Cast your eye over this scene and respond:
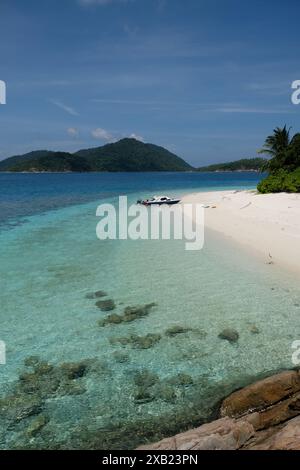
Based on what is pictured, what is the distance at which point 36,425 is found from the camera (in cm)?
744

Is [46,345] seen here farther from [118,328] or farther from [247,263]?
[247,263]

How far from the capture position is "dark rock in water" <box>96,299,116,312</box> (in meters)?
13.5

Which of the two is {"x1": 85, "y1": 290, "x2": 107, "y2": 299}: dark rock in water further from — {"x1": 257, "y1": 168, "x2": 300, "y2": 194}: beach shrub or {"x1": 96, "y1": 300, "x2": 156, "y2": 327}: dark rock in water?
{"x1": 257, "y1": 168, "x2": 300, "y2": 194}: beach shrub

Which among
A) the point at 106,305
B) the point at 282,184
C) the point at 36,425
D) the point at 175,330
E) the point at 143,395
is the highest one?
the point at 282,184

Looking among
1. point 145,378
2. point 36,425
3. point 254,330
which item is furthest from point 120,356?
point 254,330

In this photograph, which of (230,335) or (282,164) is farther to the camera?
(282,164)

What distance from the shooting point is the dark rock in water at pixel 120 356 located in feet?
32.4

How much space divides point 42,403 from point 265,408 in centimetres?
483

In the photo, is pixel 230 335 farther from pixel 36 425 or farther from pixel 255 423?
pixel 36 425

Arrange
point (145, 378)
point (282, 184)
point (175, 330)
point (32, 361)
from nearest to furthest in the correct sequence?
1. point (145, 378)
2. point (32, 361)
3. point (175, 330)
4. point (282, 184)

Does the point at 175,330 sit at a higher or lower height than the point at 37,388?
higher

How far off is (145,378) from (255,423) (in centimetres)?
327
